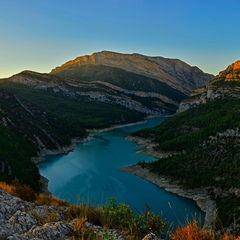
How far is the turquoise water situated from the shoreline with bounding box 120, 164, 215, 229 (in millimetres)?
946

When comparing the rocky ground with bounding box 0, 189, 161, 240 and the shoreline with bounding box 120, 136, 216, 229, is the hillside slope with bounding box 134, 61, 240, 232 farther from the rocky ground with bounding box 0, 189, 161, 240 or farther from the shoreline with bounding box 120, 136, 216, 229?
the rocky ground with bounding box 0, 189, 161, 240

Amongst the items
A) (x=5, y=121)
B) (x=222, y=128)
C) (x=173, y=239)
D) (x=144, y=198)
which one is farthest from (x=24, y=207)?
(x=5, y=121)

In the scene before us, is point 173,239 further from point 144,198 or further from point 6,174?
point 6,174

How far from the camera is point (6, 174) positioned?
46.8 meters

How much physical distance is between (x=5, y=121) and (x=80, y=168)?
78.0 ft

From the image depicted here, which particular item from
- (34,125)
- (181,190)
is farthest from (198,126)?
(34,125)

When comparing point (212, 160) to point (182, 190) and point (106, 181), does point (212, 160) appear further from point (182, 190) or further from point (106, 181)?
point (106, 181)

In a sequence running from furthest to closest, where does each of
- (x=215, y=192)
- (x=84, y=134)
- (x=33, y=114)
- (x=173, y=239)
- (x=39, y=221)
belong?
(x=84, y=134)
(x=33, y=114)
(x=215, y=192)
(x=39, y=221)
(x=173, y=239)

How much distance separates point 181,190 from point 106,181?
14087 mm

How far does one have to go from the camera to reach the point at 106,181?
5638 cm

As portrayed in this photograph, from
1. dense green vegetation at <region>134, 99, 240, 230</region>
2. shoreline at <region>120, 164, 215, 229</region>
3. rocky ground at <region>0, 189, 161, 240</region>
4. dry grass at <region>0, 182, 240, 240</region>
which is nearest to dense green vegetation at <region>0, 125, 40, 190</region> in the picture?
shoreline at <region>120, 164, 215, 229</region>

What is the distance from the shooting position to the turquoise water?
142 ft

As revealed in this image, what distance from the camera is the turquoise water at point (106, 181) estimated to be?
43.4 m

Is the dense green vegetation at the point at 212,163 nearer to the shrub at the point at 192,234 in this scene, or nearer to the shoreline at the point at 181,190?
the shoreline at the point at 181,190
